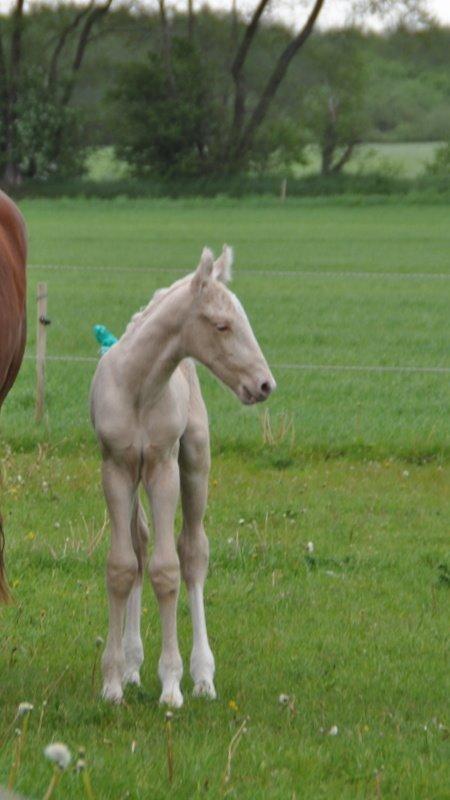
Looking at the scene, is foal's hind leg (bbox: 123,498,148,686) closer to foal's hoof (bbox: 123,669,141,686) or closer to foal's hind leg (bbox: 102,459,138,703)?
foal's hoof (bbox: 123,669,141,686)

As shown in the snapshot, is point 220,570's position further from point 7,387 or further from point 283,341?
point 283,341

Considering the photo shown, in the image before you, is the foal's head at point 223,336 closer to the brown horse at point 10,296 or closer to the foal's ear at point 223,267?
the foal's ear at point 223,267

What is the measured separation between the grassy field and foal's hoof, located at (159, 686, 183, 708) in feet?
0.12

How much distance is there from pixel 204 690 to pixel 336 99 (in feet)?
199

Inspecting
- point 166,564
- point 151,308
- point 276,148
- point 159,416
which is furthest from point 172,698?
point 276,148

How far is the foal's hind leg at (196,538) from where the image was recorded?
5891 mm

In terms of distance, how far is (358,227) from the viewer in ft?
131

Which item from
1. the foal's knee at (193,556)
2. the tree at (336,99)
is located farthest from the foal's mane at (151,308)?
the tree at (336,99)

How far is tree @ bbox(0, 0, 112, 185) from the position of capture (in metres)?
56.4

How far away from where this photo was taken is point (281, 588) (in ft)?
25.0

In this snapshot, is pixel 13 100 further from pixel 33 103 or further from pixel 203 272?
pixel 203 272

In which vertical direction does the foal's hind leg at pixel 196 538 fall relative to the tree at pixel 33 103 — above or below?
above

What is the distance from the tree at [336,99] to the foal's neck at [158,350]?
169 feet

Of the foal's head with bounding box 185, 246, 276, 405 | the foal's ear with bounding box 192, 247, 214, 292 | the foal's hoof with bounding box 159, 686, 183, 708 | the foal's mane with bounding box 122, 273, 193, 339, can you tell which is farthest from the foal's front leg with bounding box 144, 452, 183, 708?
the foal's ear with bounding box 192, 247, 214, 292
